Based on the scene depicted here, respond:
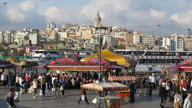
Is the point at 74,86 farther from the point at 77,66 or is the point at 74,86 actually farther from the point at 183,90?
the point at 183,90

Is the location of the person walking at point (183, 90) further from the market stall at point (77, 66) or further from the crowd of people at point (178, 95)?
the market stall at point (77, 66)

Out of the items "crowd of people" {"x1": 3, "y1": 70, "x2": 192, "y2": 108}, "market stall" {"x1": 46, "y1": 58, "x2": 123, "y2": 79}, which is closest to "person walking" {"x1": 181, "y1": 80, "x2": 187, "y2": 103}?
"crowd of people" {"x1": 3, "y1": 70, "x2": 192, "y2": 108}

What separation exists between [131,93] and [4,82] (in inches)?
525

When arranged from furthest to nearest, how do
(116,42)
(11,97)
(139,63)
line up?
1. (116,42)
2. (139,63)
3. (11,97)

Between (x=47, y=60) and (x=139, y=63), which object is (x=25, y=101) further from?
(x=47, y=60)

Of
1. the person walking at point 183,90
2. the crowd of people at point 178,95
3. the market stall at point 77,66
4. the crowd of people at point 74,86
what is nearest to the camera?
the crowd of people at point 178,95

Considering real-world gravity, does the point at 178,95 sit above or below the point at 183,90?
above

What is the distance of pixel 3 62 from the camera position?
91.5 ft

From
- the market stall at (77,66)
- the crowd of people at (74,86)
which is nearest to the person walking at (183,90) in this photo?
the crowd of people at (74,86)

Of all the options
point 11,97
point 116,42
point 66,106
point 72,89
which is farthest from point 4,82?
point 116,42

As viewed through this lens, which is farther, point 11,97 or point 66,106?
point 66,106

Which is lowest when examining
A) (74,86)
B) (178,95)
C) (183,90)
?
(74,86)

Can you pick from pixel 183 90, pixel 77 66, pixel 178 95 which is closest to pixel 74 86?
pixel 77 66

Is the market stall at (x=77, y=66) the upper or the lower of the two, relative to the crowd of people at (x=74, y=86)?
upper
